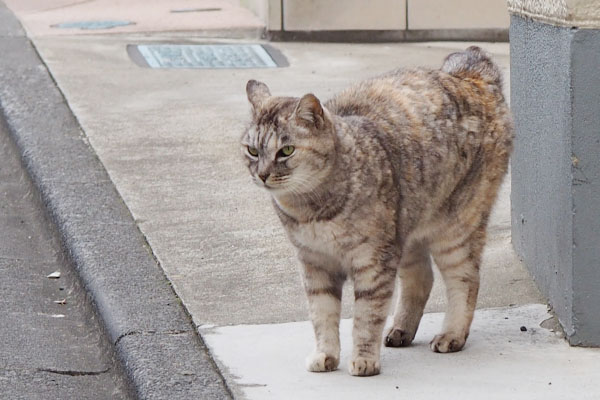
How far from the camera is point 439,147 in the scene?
4.63m

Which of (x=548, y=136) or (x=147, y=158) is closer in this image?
(x=548, y=136)

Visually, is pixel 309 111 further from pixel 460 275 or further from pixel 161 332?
pixel 161 332

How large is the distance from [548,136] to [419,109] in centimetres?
58

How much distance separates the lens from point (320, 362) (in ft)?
14.4

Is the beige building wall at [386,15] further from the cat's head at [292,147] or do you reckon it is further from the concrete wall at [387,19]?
the cat's head at [292,147]

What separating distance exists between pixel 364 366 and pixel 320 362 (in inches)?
6.6

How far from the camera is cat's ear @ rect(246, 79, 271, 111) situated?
442cm

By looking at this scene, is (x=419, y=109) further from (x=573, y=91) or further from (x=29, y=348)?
(x=29, y=348)

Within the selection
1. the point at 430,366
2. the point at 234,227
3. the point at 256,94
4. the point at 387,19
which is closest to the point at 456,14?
the point at 387,19

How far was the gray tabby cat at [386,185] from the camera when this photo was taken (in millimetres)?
4270

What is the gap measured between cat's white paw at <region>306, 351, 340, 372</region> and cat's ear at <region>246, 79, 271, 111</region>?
0.95 metres

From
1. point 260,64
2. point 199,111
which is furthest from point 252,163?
point 260,64

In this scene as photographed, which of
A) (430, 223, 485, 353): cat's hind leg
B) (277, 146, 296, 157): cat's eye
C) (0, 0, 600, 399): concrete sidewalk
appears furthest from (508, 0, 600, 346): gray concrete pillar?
(277, 146, 296, 157): cat's eye

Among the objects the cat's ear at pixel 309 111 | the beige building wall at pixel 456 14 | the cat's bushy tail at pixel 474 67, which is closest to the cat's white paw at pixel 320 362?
the cat's ear at pixel 309 111
